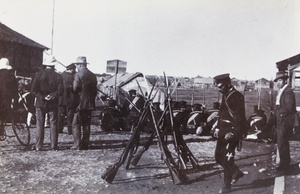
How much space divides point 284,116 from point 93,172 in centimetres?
439

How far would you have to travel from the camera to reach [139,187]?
19.7 feet

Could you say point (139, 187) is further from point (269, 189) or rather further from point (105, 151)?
point (105, 151)

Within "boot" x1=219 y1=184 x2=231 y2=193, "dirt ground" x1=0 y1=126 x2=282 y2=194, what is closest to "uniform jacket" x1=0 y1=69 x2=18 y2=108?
"dirt ground" x1=0 y1=126 x2=282 y2=194

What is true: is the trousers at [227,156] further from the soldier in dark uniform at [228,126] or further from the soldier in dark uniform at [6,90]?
the soldier in dark uniform at [6,90]

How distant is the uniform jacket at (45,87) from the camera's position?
847 centimetres

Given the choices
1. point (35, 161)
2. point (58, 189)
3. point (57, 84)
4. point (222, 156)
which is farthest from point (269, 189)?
point (57, 84)

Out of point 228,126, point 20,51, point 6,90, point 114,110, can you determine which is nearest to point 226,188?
point 228,126

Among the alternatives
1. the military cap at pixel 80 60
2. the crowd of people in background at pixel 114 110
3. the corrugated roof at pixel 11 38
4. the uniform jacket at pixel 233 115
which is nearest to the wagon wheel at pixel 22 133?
the crowd of people in background at pixel 114 110

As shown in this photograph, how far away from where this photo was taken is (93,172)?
22.3ft

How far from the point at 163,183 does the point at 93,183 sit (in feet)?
4.30

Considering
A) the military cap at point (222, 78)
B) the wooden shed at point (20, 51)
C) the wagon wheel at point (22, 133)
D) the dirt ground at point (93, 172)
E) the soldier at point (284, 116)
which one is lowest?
the dirt ground at point (93, 172)

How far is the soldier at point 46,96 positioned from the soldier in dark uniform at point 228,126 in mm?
4567

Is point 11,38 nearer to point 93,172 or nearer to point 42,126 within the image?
point 42,126

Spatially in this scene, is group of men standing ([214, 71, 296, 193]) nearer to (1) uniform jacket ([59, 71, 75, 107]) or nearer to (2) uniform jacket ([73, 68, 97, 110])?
(2) uniform jacket ([73, 68, 97, 110])
